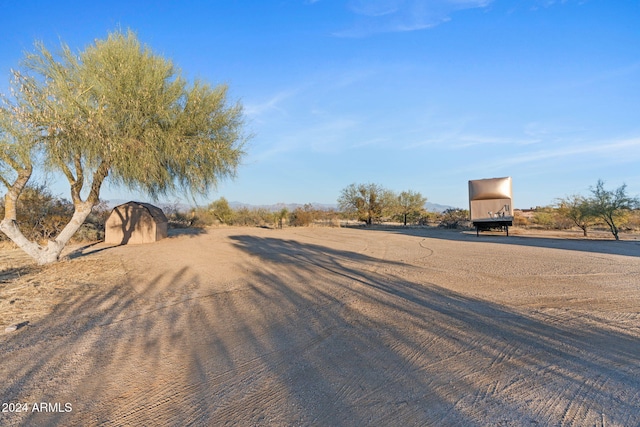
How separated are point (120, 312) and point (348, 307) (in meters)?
4.03

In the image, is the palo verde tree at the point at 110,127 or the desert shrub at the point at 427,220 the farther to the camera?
the desert shrub at the point at 427,220

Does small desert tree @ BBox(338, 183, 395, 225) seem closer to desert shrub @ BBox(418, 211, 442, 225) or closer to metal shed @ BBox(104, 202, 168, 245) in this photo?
desert shrub @ BBox(418, 211, 442, 225)

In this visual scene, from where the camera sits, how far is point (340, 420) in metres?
3.02

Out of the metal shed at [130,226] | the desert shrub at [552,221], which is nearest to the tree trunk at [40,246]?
the metal shed at [130,226]

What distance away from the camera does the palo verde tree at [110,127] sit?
10.2 metres

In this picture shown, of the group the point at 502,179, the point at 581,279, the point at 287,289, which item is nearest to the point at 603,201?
the point at 502,179

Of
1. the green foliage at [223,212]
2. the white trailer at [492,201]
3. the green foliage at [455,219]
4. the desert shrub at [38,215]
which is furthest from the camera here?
the green foliage at [223,212]

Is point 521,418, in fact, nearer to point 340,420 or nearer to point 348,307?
point 340,420

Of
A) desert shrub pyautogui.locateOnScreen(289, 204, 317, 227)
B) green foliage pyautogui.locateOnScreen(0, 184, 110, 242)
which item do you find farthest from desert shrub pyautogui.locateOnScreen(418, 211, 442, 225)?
green foliage pyautogui.locateOnScreen(0, 184, 110, 242)

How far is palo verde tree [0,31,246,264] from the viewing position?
10172 mm

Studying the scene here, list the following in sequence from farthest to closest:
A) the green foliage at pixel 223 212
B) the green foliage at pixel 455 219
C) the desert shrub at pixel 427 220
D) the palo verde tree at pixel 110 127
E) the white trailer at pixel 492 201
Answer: the desert shrub at pixel 427 220, the green foliage at pixel 223 212, the green foliage at pixel 455 219, the white trailer at pixel 492 201, the palo verde tree at pixel 110 127

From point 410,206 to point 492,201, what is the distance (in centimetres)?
2257

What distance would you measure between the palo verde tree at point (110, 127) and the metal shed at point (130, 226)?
640 centimetres

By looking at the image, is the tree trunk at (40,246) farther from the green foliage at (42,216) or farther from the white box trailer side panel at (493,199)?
the white box trailer side panel at (493,199)
